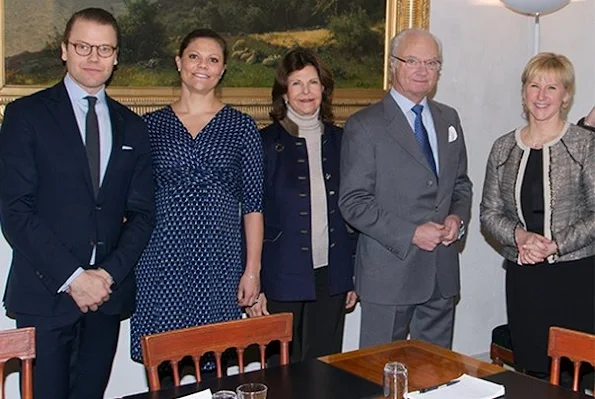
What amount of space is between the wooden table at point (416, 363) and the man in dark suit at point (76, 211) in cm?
90

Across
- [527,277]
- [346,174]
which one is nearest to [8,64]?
[346,174]

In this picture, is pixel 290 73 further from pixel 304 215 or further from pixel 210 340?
pixel 210 340

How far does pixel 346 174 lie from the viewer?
325 cm

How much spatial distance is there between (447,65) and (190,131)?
1946mm

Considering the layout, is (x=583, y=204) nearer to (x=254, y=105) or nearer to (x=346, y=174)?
(x=346, y=174)

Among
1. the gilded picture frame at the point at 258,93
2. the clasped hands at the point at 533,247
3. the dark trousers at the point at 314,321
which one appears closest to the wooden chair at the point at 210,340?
the dark trousers at the point at 314,321

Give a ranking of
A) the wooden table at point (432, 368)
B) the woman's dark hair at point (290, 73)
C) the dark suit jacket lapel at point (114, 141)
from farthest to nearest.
Answer: 1. the woman's dark hair at point (290, 73)
2. the dark suit jacket lapel at point (114, 141)
3. the wooden table at point (432, 368)

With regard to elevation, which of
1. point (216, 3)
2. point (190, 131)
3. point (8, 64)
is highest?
point (216, 3)

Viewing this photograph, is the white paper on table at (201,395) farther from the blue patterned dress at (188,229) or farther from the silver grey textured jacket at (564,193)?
the silver grey textured jacket at (564,193)

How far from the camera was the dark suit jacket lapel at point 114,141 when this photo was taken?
2.77m

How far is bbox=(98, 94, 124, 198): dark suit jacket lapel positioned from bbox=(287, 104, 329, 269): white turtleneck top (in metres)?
0.75

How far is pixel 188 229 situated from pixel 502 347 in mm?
1997

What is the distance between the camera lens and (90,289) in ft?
8.82

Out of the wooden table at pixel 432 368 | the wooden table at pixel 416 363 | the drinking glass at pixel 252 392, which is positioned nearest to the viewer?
the drinking glass at pixel 252 392
